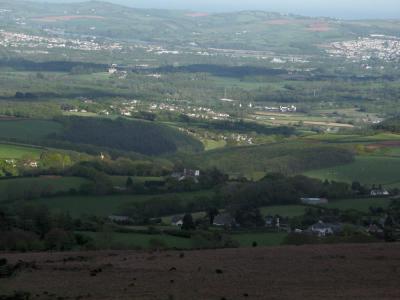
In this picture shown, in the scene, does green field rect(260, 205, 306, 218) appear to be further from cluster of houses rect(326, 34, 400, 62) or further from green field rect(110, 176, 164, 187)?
cluster of houses rect(326, 34, 400, 62)

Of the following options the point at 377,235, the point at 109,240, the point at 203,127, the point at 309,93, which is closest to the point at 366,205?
the point at 377,235

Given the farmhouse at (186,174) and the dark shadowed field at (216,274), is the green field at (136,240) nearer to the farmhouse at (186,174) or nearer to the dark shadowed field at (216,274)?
the dark shadowed field at (216,274)

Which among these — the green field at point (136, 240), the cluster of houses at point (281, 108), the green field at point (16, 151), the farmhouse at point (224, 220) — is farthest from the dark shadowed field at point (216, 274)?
the cluster of houses at point (281, 108)

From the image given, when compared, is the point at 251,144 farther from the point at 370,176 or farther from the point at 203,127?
the point at 370,176

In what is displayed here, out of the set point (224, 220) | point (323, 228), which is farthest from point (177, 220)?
point (323, 228)

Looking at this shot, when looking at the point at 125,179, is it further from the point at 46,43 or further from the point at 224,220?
the point at 46,43

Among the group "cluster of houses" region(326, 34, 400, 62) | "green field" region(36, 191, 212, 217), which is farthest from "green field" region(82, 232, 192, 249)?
"cluster of houses" region(326, 34, 400, 62)
